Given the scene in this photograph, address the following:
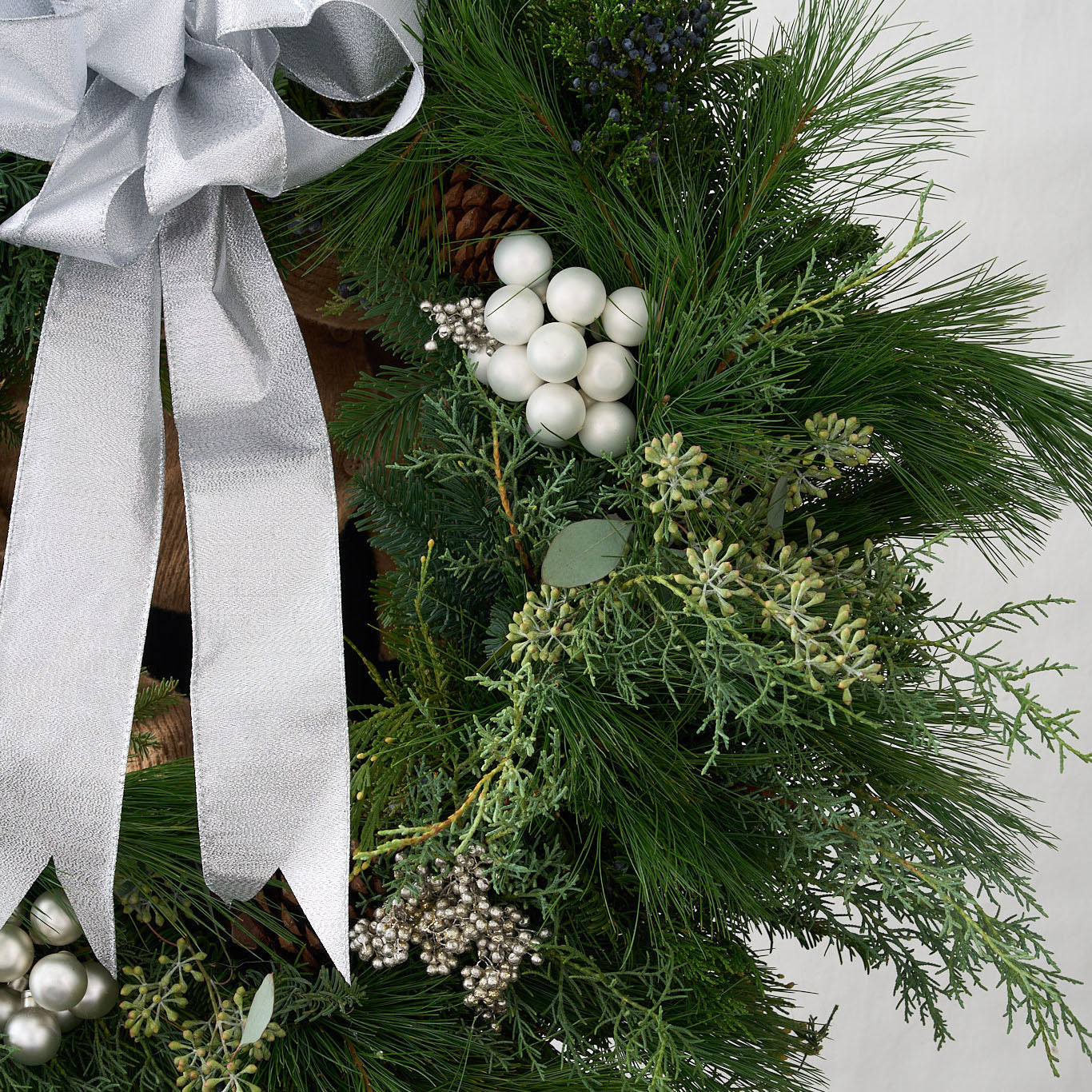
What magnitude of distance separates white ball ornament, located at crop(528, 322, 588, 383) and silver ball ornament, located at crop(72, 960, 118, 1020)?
1.21 feet

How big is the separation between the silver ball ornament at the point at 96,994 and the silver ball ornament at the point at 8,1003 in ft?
0.09

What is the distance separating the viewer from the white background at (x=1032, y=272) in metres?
1.16

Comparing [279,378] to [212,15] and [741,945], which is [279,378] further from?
[741,945]

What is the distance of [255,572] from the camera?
1.73 ft

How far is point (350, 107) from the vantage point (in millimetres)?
584

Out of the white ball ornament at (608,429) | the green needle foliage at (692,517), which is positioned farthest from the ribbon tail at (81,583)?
the white ball ornament at (608,429)

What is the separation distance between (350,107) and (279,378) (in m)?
0.16

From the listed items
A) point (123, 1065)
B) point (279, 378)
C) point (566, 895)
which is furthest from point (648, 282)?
point (123, 1065)

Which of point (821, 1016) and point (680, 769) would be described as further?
point (821, 1016)

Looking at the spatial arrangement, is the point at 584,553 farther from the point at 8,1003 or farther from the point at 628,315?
the point at 8,1003

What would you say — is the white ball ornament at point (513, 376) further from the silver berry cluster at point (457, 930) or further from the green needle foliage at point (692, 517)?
the silver berry cluster at point (457, 930)

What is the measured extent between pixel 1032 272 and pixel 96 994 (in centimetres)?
112

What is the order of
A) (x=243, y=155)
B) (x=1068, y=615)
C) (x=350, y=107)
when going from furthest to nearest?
(x=1068, y=615) → (x=350, y=107) → (x=243, y=155)

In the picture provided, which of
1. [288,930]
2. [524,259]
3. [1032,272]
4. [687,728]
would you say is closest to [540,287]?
[524,259]
